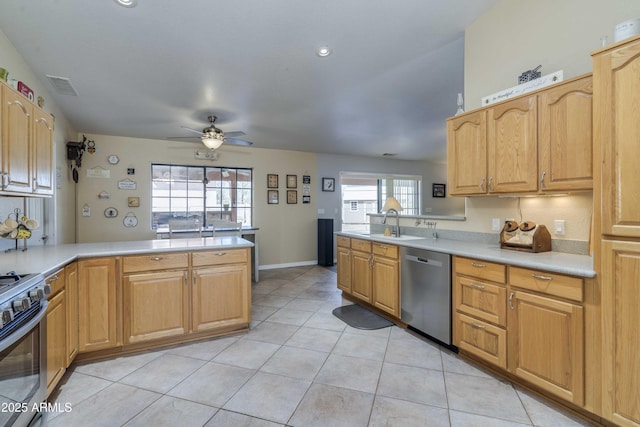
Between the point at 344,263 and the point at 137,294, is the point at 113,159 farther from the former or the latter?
the point at 344,263

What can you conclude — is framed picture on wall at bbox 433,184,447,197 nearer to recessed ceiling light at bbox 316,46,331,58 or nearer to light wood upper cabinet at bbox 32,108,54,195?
recessed ceiling light at bbox 316,46,331,58

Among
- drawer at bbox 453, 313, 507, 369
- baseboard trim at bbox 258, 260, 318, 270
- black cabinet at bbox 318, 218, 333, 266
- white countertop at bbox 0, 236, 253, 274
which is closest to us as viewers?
white countertop at bbox 0, 236, 253, 274

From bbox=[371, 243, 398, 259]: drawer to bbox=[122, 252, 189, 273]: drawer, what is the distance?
1.89m

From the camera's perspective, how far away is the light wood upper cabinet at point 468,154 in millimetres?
2402

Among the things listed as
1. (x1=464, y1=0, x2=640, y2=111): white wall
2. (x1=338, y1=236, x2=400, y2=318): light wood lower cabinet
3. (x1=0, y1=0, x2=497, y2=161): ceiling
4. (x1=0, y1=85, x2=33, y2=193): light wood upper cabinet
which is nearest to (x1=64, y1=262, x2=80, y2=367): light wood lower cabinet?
(x1=0, y1=85, x2=33, y2=193): light wood upper cabinet

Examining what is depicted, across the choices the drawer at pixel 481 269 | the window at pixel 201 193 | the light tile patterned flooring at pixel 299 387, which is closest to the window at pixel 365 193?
the window at pixel 201 193

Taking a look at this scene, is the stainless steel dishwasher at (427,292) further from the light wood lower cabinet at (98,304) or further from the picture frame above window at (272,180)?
the picture frame above window at (272,180)

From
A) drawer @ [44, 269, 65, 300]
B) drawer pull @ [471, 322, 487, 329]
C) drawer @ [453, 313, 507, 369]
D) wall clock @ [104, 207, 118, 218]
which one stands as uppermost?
wall clock @ [104, 207, 118, 218]

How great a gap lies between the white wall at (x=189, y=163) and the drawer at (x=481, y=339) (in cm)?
428

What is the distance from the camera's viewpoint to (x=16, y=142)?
194 cm

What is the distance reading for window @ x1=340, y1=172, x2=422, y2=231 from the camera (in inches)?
276

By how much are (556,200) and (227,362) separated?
2.75m

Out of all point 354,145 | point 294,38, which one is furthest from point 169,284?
point 354,145

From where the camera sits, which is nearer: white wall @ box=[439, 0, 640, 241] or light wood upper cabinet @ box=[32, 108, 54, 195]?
white wall @ box=[439, 0, 640, 241]
